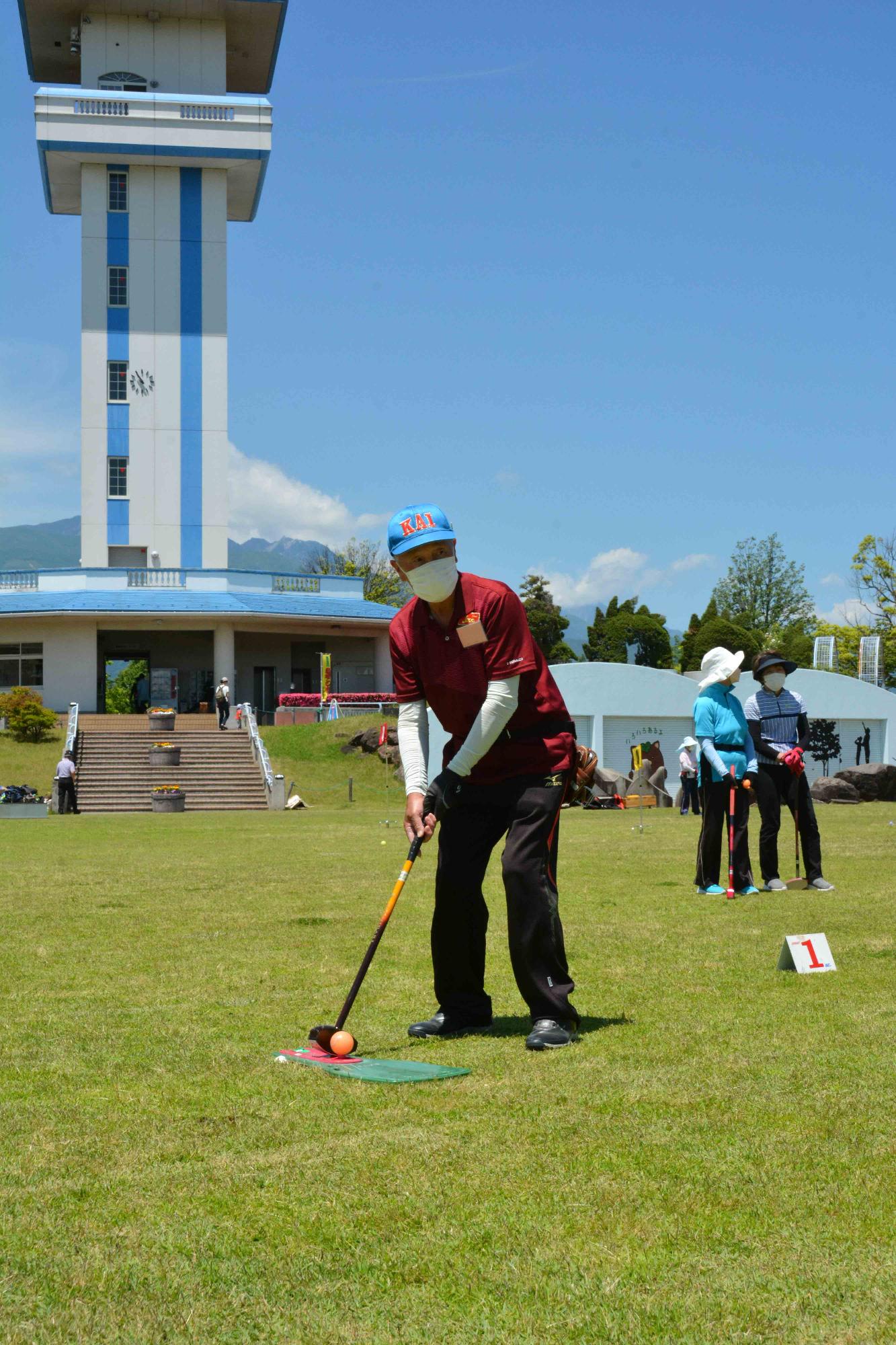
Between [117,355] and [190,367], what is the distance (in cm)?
293

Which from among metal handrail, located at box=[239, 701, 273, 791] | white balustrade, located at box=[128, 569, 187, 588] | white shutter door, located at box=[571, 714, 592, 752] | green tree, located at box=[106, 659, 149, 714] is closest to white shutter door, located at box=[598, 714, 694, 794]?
white shutter door, located at box=[571, 714, 592, 752]

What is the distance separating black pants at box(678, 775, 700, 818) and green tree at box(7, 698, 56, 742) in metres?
22.4

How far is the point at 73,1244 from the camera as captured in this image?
3.15 m

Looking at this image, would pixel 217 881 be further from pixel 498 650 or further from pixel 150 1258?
pixel 150 1258

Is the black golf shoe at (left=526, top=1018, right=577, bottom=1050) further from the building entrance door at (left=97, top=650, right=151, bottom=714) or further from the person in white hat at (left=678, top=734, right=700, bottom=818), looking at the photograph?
the building entrance door at (left=97, top=650, right=151, bottom=714)

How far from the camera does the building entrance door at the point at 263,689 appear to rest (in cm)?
5831

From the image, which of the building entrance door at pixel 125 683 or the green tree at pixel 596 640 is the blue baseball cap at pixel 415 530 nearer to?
the building entrance door at pixel 125 683

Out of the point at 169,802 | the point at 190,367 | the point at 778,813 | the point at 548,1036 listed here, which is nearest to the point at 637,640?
the point at 190,367

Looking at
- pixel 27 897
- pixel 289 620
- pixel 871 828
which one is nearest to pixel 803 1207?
pixel 27 897

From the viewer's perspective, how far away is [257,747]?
40.5 metres

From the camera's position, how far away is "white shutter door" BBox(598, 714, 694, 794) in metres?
37.2

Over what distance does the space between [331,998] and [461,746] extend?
157 cm

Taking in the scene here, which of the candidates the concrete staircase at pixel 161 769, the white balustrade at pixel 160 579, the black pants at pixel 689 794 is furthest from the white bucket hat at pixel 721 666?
the white balustrade at pixel 160 579

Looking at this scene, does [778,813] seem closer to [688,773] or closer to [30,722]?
[688,773]
